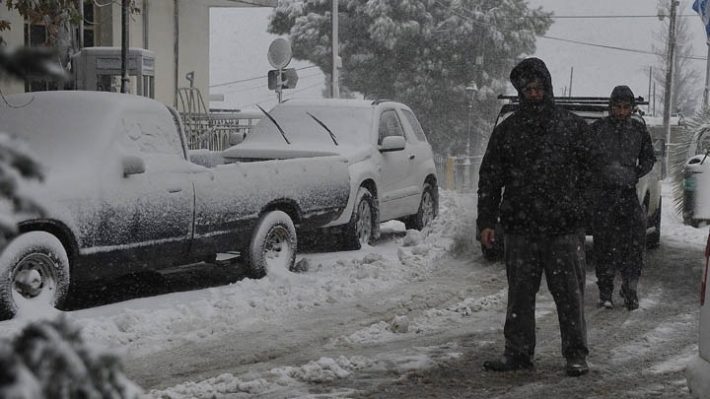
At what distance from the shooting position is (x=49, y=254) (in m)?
7.10

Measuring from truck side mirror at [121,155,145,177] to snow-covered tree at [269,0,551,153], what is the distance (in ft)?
97.1

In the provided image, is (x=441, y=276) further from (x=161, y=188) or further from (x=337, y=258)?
(x=161, y=188)

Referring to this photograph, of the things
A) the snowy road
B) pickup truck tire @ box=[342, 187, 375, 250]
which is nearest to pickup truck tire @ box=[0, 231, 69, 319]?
the snowy road

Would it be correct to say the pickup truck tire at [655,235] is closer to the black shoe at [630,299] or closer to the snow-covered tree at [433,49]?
the black shoe at [630,299]

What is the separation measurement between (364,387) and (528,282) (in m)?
1.20

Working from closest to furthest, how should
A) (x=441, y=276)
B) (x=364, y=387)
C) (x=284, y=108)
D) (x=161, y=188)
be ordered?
(x=364, y=387), (x=161, y=188), (x=441, y=276), (x=284, y=108)

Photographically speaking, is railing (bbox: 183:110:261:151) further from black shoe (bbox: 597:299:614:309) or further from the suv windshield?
black shoe (bbox: 597:299:614:309)

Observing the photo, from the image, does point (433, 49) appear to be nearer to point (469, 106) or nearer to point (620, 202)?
point (469, 106)

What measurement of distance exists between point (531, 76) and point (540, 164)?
0.53m

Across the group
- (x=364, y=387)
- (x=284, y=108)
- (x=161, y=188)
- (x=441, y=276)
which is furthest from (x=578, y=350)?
(x=284, y=108)

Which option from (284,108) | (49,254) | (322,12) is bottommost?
(49,254)

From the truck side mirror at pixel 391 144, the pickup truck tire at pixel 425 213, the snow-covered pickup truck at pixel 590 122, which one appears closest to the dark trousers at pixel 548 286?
the snow-covered pickup truck at pixel 590 122

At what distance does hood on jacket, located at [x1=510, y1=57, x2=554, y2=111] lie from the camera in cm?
600

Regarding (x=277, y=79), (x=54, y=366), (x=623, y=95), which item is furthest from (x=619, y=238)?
(x=277, y=79)
